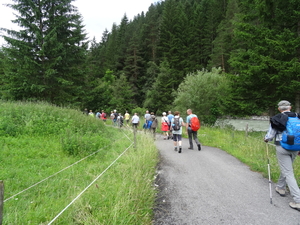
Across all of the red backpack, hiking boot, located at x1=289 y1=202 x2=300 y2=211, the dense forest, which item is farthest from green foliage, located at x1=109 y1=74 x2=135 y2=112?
hiking boot, located at x1=289 y1=202 x2=300 y2=211

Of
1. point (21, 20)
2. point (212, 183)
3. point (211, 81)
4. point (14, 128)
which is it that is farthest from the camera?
point (211, 81)

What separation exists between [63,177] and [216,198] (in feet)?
11.8

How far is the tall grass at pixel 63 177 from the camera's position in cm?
298

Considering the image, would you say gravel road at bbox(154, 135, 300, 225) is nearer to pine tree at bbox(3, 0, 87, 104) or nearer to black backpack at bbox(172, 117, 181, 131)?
black backpack at bbox(172, 117, 181, 131)

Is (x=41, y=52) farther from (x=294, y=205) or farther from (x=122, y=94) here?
(x=122, y=94)

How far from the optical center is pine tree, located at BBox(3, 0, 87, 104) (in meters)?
16.2

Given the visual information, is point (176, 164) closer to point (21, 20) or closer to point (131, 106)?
point (21, 20)

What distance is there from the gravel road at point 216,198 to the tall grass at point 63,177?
42cm

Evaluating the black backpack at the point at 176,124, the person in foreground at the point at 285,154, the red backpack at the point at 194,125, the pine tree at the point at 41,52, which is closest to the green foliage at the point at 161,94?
the pine tree at the point at 41,52

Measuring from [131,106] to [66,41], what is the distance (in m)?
22.4

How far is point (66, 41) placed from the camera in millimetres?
18344

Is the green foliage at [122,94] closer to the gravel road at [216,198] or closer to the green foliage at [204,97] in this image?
the green foliage at [204,97]

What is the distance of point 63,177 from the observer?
4.67 m

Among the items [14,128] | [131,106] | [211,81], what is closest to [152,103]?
[131,106]
